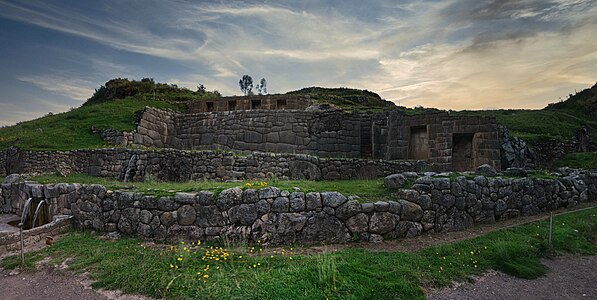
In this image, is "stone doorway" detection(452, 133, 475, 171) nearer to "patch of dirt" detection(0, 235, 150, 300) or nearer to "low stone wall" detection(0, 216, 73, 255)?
"patch of dirt" detection(0, 235, 150, 300)

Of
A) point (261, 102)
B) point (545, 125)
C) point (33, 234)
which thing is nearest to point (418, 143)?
point (261, 102)

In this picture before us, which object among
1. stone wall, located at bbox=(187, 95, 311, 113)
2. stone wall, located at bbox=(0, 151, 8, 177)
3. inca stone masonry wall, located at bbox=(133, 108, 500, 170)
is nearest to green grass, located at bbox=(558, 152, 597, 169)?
inca stone masonry wall, located at bbox=(133, 108, 500, 170)

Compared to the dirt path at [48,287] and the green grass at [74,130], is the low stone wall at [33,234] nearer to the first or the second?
the dirt path at [48,287]

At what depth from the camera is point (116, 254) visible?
6.16 m

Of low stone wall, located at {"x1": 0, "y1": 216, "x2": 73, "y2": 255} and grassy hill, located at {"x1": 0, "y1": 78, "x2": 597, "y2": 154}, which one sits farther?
grassy hill, located at {"x1": 0, "y1": 78, "x2": 597, "y2": 154}

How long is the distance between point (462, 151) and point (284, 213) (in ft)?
37.7

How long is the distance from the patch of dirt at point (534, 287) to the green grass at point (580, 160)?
1398 cm

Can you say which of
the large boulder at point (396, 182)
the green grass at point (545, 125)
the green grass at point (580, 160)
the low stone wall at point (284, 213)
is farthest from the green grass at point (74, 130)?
the green grass at point (580, 160)

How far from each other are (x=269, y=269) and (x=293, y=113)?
11659 millimetres

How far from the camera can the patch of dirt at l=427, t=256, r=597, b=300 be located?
16.1 feet

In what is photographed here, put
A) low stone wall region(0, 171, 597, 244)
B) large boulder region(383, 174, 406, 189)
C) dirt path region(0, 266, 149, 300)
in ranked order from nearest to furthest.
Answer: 1. dirt path region(0, 266, 149, 300)
2. low stone wall region(0, 171, 597, 244)
3. large boulder region(383, 174, 406, 189)

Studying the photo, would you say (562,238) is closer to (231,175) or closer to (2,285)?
(231,175)

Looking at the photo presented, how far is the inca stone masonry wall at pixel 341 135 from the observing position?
14.0 meters

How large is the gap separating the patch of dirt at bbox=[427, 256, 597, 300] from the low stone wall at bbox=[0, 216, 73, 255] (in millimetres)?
8901
